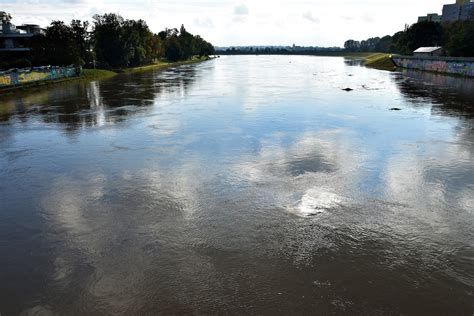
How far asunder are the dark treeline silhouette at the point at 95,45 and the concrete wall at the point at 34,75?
327 centimetres

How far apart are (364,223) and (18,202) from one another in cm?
1349

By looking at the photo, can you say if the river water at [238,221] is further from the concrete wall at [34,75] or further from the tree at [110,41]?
the tree at [110,41]

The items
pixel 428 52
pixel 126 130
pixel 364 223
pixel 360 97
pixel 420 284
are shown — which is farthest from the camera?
pixel 428 52

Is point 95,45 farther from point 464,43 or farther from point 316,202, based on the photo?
point 316,202

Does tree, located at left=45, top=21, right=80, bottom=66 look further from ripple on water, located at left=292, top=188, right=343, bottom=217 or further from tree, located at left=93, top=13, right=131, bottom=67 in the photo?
ripple on water, located at left=292, top=188, right=343, bottom=217

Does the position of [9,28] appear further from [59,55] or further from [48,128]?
[48,128]

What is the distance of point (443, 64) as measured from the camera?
85.2m

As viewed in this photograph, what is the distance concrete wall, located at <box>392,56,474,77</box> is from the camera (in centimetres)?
7544

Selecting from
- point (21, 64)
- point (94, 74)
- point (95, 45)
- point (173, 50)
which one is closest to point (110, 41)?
point (95, 45)

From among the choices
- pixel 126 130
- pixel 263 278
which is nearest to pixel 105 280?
pixel 263 278

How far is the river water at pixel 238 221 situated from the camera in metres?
9.92

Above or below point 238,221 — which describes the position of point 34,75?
above

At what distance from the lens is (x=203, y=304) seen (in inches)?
375

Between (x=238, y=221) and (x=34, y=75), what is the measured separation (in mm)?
59568
